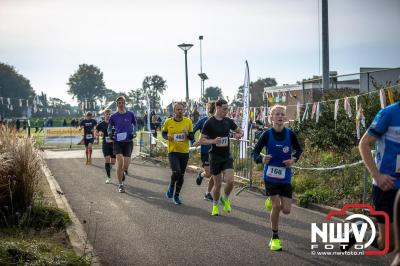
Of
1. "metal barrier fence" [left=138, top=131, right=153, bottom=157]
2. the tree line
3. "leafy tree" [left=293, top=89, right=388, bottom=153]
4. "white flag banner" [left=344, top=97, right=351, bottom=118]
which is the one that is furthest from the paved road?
the tree line

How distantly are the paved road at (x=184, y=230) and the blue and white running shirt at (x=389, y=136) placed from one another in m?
1.68

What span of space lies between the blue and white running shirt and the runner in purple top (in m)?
8.18

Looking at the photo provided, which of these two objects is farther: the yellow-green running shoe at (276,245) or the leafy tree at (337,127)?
the leafy tree at (337,127)

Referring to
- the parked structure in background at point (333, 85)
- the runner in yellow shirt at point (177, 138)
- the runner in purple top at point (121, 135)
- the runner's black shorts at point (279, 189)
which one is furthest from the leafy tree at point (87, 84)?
the runner's black shorts at point (279, 189)

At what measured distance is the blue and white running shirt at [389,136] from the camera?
4.81m

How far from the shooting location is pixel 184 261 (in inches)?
243

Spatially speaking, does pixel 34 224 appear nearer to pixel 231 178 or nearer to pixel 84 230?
pixel 84 230

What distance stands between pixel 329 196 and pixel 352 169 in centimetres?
99

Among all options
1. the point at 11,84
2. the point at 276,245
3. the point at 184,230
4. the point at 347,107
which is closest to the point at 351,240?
the point at 276,245

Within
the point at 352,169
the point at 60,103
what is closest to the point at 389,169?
the point at 352,169

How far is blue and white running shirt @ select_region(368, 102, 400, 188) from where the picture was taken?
481 cm

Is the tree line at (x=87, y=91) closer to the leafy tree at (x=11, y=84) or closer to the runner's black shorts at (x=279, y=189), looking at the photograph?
the leafy tree at (x=11, y=84)

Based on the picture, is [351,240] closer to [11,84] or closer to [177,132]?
[177,132]

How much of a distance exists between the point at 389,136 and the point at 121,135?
8386mm
